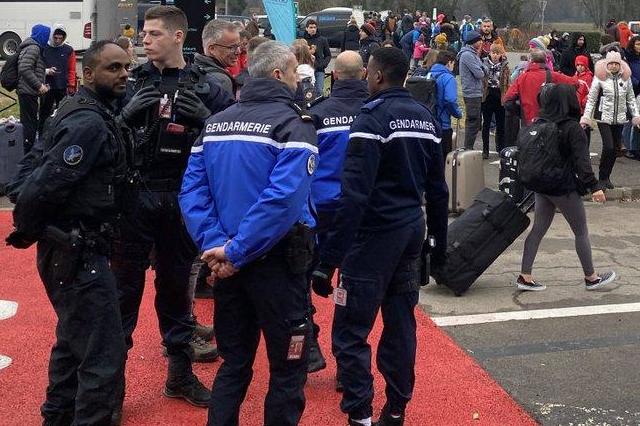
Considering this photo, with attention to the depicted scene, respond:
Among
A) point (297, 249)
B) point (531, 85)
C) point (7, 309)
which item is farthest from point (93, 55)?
point (531, 85)

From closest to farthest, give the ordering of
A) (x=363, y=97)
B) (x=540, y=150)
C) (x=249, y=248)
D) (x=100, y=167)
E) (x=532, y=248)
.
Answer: (x=249, y=248)
(x=100, y=167)
(x=363, y=97)
(x=540, y=150)
(x=532, y=248)

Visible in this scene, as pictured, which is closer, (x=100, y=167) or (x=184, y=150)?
(x=100, y=167)

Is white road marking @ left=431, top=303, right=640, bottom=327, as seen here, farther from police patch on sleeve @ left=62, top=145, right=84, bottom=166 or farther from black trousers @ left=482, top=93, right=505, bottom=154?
black trousers @ left=482, top=93, right=505, bottom=154

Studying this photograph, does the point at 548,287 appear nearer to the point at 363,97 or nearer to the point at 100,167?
the point at 363,97

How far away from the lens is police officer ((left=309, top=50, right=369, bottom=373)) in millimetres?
5000

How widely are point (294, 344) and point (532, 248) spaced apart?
3832mm

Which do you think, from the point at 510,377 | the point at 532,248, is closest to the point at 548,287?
the point at 532,248

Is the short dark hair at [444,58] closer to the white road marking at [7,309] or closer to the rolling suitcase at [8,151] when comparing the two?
the rolling suitcase at [8,151]

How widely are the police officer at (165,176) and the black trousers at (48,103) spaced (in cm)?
861

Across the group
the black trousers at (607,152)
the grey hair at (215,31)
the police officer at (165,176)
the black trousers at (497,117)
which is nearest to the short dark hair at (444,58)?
the black trousers at (607,152)

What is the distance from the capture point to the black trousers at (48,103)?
42.5 ft

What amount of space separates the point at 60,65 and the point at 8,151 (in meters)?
3.74

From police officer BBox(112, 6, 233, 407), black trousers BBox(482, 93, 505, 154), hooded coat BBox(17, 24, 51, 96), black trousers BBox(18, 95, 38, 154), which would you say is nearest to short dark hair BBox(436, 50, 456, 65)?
black trousers BBox(482, 93, 505, 154)

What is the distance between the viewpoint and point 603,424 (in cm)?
468
